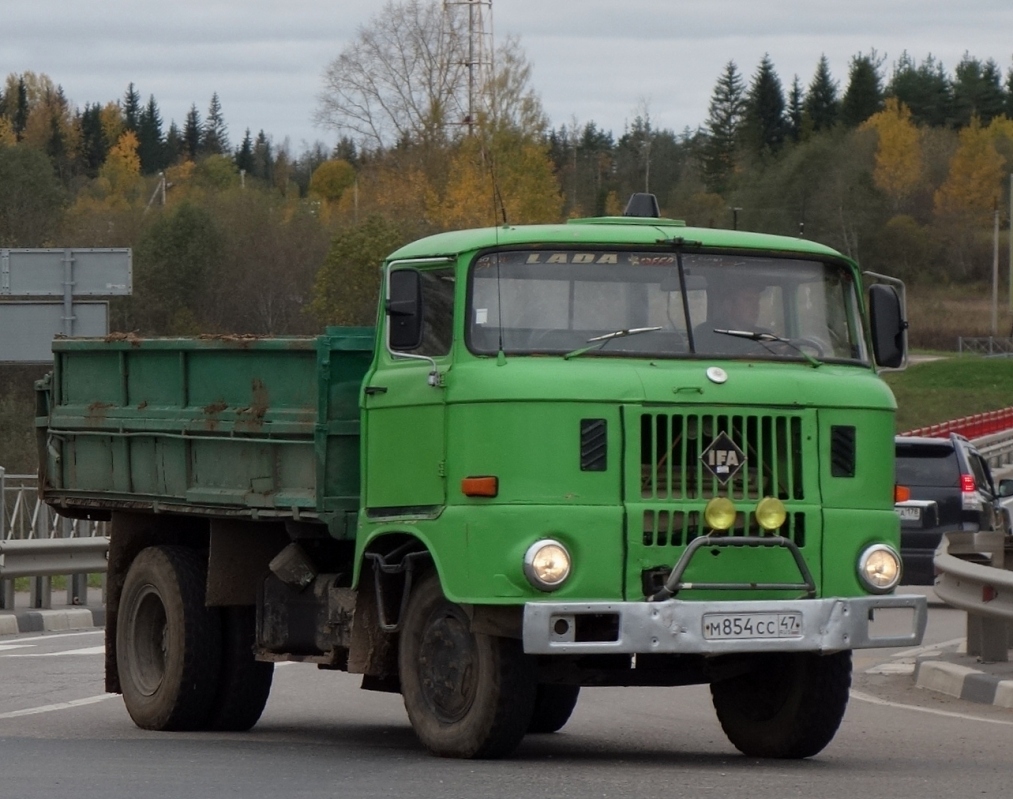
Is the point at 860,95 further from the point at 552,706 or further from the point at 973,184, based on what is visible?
the point at 552,706

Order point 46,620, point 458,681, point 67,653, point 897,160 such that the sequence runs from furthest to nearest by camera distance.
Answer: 1. point 897,160
2. point 46,620
3. point 67,653
4. point 458,681

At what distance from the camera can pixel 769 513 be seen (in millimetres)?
8898

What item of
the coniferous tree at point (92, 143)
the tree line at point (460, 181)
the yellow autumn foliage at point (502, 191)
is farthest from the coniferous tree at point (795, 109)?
the yellow autumn foliage at point (502, 191)

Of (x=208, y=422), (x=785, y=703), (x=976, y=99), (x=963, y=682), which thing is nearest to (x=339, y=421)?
(x=208, y=422)

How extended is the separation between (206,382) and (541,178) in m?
70.8

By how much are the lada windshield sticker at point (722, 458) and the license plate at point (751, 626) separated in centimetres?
58

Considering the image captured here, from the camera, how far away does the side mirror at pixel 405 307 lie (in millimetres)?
9203

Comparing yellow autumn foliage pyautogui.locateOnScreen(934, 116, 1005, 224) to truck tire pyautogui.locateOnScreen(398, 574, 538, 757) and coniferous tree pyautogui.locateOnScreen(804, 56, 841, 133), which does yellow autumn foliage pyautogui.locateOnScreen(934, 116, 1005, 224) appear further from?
truck tire pyautogui.locateOnScreen(398, 574, 538, 757)

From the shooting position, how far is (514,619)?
8.77 metres

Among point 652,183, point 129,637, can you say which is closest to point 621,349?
point 129,637

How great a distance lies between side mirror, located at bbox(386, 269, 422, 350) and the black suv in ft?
39.6

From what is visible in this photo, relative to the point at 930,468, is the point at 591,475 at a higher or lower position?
higher

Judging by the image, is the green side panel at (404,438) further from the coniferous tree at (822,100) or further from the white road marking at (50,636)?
the coniferous tree at (822,100)

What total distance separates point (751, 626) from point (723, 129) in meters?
170
